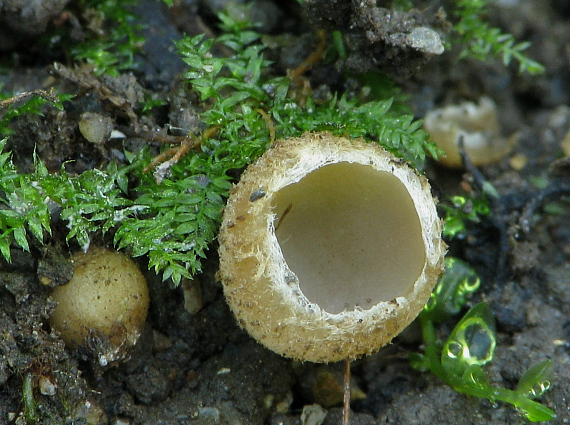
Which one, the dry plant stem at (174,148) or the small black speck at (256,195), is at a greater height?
the small black speck at (256,195)

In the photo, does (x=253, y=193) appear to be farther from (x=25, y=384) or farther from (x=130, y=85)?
(x=25, y=384)

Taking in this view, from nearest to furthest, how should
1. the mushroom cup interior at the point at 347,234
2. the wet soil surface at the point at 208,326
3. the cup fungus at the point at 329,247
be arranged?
the cup fungus at the point at 329,247 < the wet soil surface at the point at 208,326 < the mushroom cup interior at the point at 347,234

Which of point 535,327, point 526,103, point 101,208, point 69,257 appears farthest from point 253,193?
point 526,103

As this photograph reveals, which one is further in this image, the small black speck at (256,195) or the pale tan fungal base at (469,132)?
the pale tan fungal base at (469,132)

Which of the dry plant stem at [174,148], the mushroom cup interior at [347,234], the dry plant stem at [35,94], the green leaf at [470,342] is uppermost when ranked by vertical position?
the dry plant stem at [35,94]

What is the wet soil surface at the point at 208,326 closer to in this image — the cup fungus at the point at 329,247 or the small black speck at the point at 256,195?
the cup fungus at the point at 329,247

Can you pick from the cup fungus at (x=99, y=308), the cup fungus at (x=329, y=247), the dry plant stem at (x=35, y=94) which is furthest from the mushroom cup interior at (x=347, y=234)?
the dry plant stem at (x=35, y=94)

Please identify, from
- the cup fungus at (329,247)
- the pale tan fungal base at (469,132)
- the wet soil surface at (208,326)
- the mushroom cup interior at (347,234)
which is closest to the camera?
the cup fungus at (329,247)
